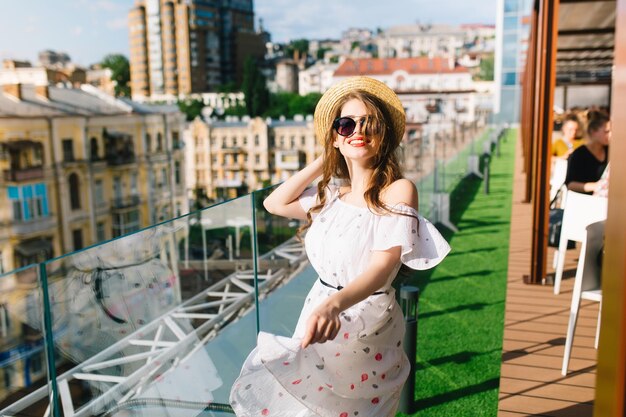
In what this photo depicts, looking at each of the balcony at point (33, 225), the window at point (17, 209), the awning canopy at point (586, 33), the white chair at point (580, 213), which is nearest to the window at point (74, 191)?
the balcony at point (33, 225)

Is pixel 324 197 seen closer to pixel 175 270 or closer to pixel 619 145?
pixel 619 145

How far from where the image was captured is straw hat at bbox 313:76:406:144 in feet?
5.89

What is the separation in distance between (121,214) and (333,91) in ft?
157

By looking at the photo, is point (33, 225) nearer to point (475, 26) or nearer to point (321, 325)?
point (321, 325)

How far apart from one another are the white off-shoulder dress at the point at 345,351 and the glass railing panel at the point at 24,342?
0.64 meters

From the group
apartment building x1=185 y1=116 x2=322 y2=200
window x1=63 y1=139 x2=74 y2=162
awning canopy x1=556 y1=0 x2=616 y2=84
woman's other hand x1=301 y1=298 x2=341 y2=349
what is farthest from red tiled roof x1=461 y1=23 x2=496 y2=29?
woman's other hand x1=301 y1=298 x2=341 y2=349

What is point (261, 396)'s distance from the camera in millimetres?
A: 1725

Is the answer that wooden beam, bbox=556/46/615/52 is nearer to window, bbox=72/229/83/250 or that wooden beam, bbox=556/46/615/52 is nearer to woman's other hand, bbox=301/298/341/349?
woman's other hand, bbox=301/298/341/349

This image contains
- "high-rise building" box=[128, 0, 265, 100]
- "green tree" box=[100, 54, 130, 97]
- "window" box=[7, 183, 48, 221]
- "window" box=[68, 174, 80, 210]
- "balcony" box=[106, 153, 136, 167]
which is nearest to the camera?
"window" box=[7, 183, 48, 221]

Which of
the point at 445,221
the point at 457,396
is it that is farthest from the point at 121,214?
the point at 457,396

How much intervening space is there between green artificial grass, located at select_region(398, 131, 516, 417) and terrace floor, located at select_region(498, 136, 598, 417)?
0.34 feet

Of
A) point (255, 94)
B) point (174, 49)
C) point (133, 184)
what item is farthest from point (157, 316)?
point (174, 49)

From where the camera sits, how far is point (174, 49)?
388 feet

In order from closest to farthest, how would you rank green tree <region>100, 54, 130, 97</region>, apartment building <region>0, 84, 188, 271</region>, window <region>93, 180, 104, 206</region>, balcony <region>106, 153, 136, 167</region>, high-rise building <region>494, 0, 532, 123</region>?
apartment building <region>0, 84, 188, 271</region>, balcony <region>106, 153, 136, 167</region>, window <region>93, 180, 104, 206</region>, high-rise building <region>494, 0, 532, 123</region>, green tree <region>100, 54, 130, 97</region>
